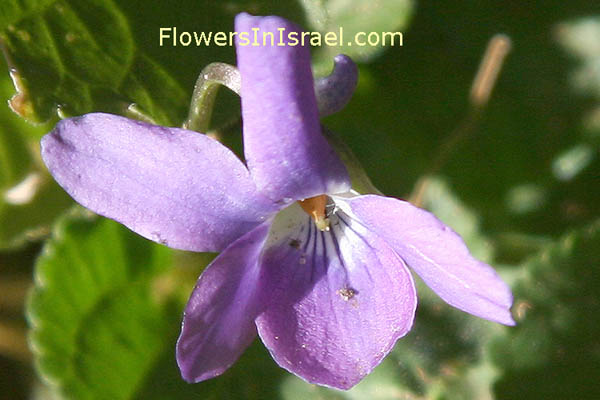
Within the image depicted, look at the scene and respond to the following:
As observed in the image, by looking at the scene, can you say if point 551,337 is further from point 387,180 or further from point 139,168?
point 139,168

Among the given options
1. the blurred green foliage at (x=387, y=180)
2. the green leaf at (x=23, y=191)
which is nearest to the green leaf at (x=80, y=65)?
the blurred green foliage at (x=387, y=180)

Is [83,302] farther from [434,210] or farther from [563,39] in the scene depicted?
[563,39]

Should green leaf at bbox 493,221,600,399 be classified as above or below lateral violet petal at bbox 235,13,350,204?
below

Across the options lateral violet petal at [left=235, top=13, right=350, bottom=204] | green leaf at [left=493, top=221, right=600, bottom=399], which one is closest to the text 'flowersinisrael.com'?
lateral violet petal at [left=235, top=13, right=350, bottom=204]

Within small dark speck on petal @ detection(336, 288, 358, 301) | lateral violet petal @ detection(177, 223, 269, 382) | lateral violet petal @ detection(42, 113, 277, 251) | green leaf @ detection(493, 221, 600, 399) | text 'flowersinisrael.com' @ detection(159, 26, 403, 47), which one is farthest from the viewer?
green leaf @ detection(493, 221, 600, 399)

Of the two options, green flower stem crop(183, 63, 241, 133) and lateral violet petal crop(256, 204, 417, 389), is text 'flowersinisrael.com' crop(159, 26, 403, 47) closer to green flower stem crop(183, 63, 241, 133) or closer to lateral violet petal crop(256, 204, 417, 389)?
green flower stem crop(183, 63, 241, 133)

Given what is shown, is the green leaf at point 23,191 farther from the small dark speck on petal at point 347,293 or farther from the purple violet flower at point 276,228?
the small dark speck on petal at point 347,293
